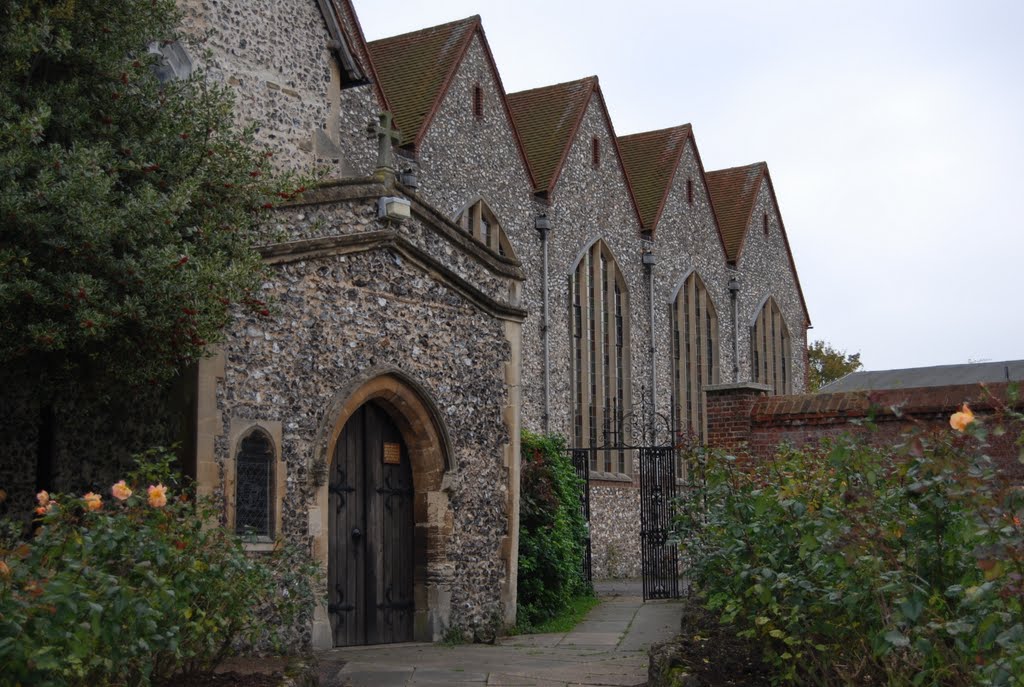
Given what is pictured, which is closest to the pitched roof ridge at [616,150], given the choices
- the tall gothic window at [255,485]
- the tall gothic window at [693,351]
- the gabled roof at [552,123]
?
the gabled roof at [552,123]

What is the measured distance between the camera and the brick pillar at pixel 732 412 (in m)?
14.0

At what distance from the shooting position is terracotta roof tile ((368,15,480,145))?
21312 mm

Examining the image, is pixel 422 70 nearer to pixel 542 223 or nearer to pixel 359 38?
pixel 359 38

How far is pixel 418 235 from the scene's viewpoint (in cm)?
1200

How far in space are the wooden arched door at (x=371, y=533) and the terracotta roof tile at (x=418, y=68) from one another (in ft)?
31.8

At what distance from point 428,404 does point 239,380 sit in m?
2.33

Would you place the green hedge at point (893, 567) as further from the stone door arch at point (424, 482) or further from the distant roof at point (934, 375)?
the distant roof at point (934, 375)

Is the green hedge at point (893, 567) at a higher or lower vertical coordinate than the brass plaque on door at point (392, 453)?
lower

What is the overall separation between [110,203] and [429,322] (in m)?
3.63

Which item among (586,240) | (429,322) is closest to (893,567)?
(429,322)

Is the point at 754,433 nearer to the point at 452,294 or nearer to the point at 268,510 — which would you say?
the point at 452,294

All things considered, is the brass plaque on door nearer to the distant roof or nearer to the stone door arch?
the stone door arch

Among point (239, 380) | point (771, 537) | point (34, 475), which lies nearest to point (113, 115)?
point (239, 380)

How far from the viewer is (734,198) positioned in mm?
34656
